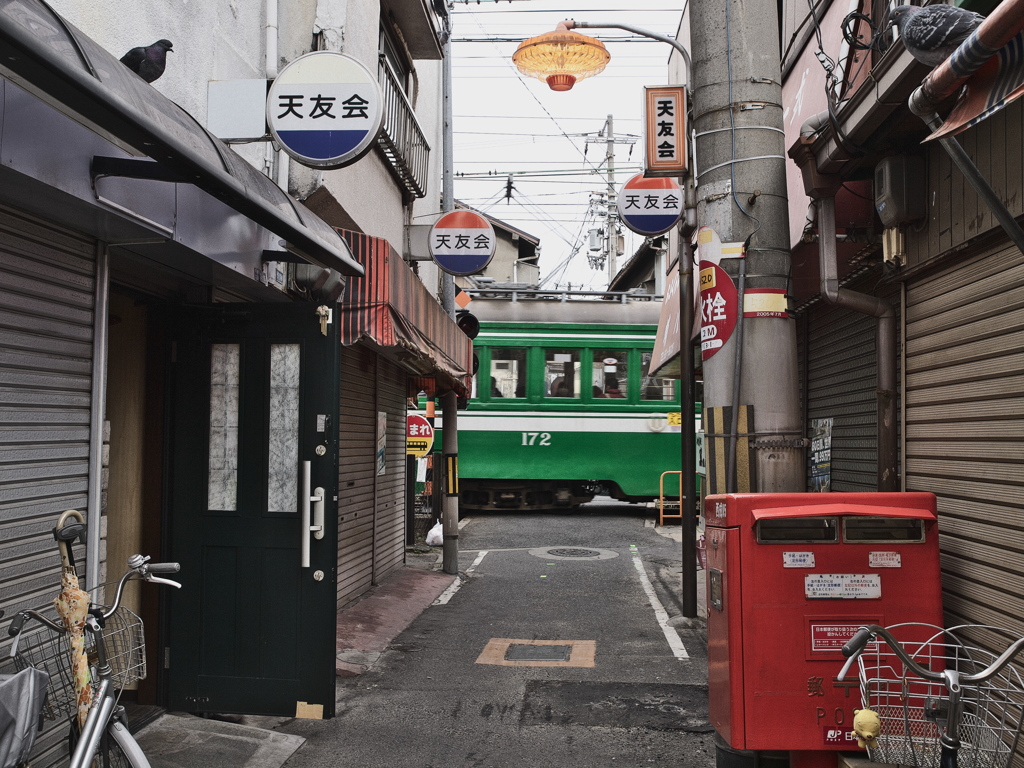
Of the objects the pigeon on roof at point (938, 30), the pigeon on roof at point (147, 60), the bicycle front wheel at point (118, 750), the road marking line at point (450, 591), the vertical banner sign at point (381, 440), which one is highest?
the pigeon on roof at point (147, 60)

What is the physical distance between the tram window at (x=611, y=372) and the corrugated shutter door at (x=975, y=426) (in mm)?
12181

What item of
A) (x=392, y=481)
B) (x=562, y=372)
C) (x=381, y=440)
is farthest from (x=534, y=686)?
(x=562, y=372)

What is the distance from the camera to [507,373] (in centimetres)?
1764

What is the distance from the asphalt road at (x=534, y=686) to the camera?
513cm

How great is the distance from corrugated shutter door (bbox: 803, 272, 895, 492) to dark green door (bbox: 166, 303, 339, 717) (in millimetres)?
3984

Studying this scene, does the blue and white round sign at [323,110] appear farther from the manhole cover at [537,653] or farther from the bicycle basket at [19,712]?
the manhole cover at [537,653]

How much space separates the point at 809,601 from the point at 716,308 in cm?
207

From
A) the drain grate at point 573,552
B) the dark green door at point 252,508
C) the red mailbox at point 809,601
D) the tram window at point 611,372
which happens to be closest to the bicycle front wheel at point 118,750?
the dark green door at point 252,508

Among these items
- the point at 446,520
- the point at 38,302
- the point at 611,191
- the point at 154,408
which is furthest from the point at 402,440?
the point at 611,191

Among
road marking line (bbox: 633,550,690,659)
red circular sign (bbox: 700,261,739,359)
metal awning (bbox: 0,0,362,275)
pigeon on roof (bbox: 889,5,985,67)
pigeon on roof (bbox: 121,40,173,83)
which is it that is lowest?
road marking line (bbox: 633,550,690,659)

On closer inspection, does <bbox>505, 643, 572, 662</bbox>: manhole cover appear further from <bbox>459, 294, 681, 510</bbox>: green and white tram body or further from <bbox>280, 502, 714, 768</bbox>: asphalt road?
<bbox>459, 294, 681, 510</bbox>: green and white tram body

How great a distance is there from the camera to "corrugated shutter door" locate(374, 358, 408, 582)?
10680 mm

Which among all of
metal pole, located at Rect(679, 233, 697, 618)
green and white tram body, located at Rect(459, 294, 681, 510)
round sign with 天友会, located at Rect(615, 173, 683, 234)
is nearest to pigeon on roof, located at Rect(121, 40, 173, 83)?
metal pole, located at Rect(679, 233, 697, 618)

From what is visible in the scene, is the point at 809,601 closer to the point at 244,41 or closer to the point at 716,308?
the point at 716,308
